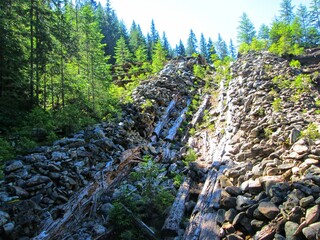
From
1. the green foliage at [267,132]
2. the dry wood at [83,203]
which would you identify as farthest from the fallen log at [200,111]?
the dry wood at [83,203]

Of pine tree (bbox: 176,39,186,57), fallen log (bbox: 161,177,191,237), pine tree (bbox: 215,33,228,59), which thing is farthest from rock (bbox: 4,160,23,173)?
pine tree (bbox: 215,33,228,59)

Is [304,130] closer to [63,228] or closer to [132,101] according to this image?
[63,228]

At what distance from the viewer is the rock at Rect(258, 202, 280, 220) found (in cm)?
491

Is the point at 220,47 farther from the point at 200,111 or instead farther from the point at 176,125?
the point at 176,125

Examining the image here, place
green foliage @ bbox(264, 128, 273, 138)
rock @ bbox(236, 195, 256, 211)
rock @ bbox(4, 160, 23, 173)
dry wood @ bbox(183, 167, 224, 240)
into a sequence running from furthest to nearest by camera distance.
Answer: green foliage @ bbox(264, 128, 273, 138) < rock @ bbox(4, 160, 23, 173) < dry wood @ bbox(183, 167, 224, 240) < rock @ bbox(236, 195, 256, 211)

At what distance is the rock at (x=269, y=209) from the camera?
193 inches

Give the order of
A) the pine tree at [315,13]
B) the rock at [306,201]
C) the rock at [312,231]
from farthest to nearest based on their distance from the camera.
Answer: the pine tree at [315,13]
the rock at [306,201]
the rock at [312,231]

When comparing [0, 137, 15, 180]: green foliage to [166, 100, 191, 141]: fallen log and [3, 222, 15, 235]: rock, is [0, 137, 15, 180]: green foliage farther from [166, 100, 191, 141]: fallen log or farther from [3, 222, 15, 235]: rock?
[166, 100, 191, 141]: fallen log

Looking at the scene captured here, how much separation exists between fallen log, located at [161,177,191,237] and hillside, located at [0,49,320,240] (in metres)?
0.03

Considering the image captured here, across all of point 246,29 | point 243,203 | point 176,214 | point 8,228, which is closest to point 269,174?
point 243,203

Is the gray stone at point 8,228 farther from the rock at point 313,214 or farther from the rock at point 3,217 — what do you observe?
the rock at point 313,214

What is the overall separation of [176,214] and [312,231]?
3.51m

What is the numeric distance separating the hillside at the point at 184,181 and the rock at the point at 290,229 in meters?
0.02

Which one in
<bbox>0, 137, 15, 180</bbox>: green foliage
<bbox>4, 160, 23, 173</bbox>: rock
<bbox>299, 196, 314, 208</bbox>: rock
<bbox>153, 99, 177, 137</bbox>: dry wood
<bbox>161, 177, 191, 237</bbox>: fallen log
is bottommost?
<bbox>161, 177, 191, 237</bbox>: fallen log
